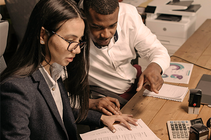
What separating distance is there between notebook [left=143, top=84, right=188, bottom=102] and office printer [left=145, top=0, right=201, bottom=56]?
1.21 metres

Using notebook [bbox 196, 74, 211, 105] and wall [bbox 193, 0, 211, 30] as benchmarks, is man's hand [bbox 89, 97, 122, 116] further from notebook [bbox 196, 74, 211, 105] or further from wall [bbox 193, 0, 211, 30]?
wall [bbox 193, 0, 211, 30]

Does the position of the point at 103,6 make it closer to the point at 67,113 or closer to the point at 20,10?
the point at 67,113

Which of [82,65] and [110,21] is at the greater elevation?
[110,21]

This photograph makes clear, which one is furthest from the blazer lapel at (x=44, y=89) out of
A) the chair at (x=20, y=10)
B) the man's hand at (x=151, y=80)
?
the chair at (x=20, y=10)

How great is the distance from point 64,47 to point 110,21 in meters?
0.46

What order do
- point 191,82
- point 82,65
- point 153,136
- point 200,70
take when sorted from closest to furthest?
point 153,136, point 82,65, point 191,82, point 200,70

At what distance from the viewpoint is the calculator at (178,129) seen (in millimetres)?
1103

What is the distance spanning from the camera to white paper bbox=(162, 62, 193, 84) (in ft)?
5.26

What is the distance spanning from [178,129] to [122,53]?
0.75 meters

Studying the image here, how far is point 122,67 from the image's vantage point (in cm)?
174

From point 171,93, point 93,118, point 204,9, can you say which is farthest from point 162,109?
point 204,9

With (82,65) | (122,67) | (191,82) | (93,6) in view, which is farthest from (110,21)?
(191,82)

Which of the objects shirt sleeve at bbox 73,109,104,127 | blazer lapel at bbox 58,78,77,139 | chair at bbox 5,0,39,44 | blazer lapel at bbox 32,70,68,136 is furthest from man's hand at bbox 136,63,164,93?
chair at bbox 5,0,39,44

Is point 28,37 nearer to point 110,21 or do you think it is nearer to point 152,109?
point 110,21
